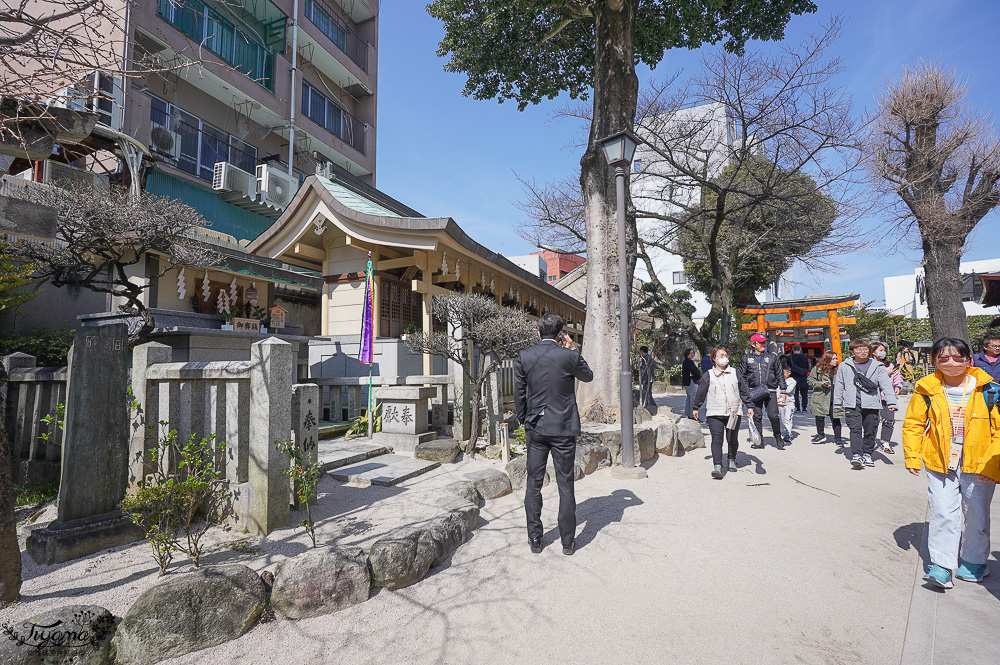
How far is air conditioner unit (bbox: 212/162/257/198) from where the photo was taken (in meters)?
14.7

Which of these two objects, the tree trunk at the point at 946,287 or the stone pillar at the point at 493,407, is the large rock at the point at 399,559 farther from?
the tree trunk at the point at 946,287

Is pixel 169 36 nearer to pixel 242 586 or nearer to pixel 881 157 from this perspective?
pixel 242 586

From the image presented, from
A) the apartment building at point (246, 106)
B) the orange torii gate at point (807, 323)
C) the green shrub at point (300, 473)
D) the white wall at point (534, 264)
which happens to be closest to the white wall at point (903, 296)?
the orange torii gate at point (807, 323)

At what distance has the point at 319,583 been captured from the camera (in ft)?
10.2

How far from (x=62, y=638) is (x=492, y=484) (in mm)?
3781

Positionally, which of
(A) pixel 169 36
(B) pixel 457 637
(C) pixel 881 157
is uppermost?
Result: (A) pixel 169 36

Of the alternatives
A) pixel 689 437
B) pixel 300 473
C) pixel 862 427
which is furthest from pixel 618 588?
pixel 862 427

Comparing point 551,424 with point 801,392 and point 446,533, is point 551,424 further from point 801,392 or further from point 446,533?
point 801,392

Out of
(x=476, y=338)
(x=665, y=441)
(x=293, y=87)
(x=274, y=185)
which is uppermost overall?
(x=293, y=87)

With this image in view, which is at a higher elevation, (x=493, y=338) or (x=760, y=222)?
(x=760, y=222)

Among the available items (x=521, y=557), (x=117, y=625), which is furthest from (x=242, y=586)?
(x=521, y=557)

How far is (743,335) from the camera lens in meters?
22.7

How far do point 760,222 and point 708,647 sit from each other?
14.7 metres

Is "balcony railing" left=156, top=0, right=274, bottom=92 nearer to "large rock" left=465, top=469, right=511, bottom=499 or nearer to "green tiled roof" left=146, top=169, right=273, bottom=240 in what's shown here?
"green tiled roof" left=146, top=169, right=273, bottom=240
